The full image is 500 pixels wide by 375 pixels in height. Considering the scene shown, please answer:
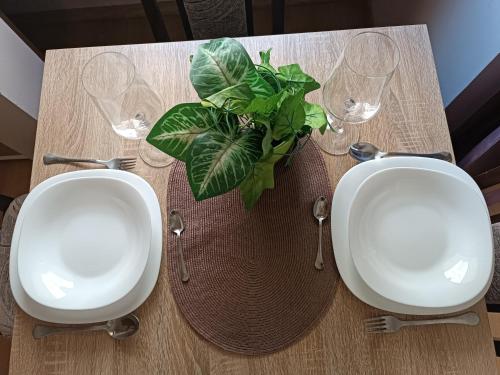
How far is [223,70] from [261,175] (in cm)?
16

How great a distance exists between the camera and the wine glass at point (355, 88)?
798 millimetres

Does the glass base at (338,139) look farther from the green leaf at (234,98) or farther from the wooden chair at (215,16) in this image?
the wooden chair at (215,16)

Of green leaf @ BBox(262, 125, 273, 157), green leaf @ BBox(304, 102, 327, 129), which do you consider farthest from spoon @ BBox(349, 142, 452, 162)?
green leaf @ BBox(262, 125, 273, 157)

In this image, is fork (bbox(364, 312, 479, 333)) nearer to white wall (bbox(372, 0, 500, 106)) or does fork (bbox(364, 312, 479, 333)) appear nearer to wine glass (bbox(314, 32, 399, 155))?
wine glass (bbox(314, 32, 399, 155))

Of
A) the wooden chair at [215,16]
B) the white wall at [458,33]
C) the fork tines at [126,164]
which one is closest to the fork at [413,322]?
the fork tines at [126,164]

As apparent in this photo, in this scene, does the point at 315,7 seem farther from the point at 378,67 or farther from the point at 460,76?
the point at 378,67

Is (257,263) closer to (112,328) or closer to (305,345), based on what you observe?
(305,345)

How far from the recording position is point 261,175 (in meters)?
0.65

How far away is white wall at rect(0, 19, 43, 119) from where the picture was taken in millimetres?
1167

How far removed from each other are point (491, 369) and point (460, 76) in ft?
2.76

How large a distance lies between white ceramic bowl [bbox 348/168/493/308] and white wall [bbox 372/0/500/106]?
509 millimetres

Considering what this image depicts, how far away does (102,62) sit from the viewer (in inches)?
31.7

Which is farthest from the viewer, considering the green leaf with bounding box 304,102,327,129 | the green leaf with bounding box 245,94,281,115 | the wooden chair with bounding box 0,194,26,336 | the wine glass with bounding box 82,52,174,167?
the wooden chair with bounding box 0,194,26,336

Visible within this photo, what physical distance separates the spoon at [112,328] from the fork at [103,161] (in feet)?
0.94
